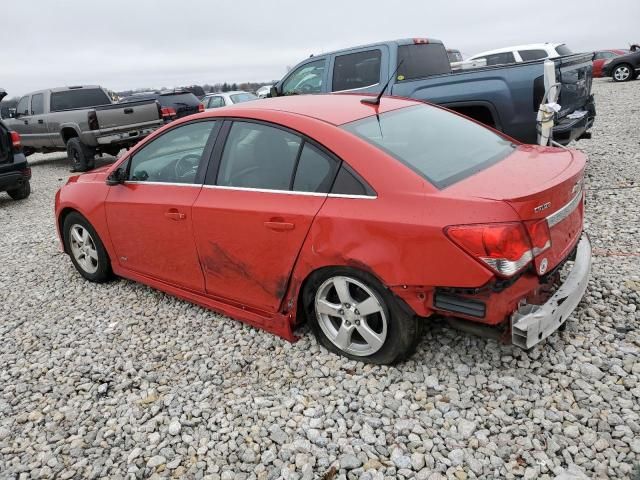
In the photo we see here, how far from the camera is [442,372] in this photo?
2906mm

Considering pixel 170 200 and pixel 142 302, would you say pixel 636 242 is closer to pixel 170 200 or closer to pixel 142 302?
pixel 170 200

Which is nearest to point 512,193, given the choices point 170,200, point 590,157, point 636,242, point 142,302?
point 170,200

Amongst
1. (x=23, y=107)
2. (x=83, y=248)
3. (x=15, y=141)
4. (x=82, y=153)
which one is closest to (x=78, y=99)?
(x=23, y=107)

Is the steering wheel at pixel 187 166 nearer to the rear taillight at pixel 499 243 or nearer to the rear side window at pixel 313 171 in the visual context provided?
the rear side window at pixel 313 171

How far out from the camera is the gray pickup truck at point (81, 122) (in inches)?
421

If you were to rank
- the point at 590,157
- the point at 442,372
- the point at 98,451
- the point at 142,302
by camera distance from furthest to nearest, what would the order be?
1. the point at 590,157
2. the point at 142,302
3. the point at 442,372
4. the point at 98,451

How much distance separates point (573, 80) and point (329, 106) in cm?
390

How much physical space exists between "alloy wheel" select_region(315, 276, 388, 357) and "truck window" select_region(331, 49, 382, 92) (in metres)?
4.80

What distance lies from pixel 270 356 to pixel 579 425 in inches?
70.0

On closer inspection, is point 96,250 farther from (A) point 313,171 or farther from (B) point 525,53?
(B) point 525,53

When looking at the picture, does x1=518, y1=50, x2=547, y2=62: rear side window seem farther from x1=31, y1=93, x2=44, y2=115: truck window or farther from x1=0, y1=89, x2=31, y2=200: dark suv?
x1=31, y1=93, x2=44, y2=115: truck window

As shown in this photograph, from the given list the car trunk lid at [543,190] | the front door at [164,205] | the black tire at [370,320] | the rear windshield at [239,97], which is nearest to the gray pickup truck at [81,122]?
the rear windshield at [239,97]

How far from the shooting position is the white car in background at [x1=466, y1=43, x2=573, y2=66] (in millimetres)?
12727

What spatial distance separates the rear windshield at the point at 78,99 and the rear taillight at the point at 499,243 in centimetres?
1232
